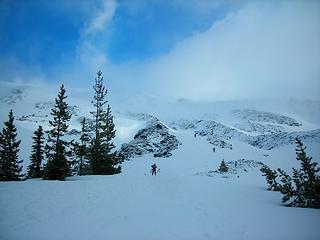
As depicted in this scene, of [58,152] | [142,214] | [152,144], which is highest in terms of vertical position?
[152,144]

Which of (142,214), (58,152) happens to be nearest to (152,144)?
(58,152)

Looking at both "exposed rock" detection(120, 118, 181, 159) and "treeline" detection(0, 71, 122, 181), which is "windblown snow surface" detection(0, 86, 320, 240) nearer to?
"treeline" detection(0, 71, 122, 181)

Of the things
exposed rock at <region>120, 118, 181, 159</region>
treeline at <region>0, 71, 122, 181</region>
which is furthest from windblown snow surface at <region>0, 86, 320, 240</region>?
exposed rock at <region>120, 118, 181, 159</region>

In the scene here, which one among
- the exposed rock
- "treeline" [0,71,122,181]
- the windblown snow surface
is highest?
the exposed rock

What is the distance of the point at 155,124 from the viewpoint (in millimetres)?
71750

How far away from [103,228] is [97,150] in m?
23.5

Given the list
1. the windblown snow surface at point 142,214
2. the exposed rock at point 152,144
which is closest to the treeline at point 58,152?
the windblown snow surface at point 142,214

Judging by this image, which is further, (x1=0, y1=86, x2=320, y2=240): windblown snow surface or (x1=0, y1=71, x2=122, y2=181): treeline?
(x1=0, y1=71, x2=122, y2=181): treeline

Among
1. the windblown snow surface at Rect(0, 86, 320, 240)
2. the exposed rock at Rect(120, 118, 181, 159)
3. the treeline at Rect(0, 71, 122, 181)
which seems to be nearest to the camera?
the windblown snow surface at Rect(0, 86, 320, 240)

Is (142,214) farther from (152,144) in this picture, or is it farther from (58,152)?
(152,144)

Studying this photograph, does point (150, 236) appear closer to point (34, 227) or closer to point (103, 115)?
point (34, 227)

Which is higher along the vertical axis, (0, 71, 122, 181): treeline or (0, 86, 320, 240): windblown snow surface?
(0, 71, 122, 181): treeline

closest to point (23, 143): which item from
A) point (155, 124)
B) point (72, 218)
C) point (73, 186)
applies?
point (155, 124)

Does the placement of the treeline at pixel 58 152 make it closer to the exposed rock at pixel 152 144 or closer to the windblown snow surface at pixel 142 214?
the windblown snow surface at pixel 142 214
